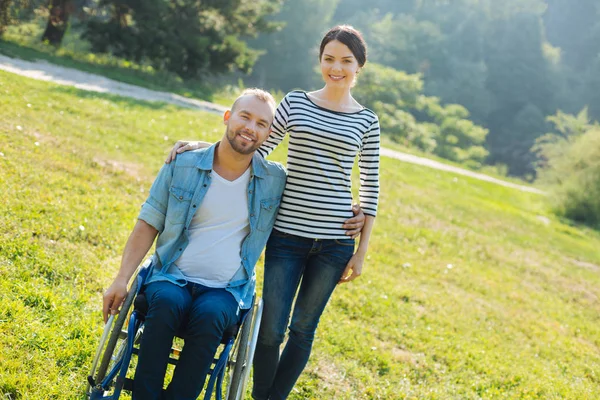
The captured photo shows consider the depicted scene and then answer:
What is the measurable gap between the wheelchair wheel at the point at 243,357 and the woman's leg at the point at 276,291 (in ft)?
0.41

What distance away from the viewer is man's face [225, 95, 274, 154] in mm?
2695

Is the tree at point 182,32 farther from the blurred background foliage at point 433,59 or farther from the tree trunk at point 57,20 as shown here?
the tree trunk at point 57,20

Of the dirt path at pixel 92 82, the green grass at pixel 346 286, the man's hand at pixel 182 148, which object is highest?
the man's hand at pixel 182 148

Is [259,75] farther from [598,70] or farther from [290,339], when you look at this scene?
[290,339]

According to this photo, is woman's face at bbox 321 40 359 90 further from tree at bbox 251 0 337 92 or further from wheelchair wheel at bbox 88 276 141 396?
tree at bbox 251 0 337 92

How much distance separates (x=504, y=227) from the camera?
11.8 metres

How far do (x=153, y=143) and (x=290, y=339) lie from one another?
22.7ft

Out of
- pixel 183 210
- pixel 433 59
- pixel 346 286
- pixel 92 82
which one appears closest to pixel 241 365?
pixel 183 210

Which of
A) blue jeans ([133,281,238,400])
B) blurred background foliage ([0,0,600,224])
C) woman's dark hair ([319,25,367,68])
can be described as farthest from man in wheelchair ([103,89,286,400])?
blurred background foliage ([0,0,600,224])

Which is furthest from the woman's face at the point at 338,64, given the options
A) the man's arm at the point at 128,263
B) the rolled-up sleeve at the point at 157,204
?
the man's arm at the point at 128,263

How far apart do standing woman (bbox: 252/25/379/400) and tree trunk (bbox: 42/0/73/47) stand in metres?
16.7

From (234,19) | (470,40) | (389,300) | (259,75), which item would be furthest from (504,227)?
(470,40)

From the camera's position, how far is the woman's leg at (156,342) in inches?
92.2

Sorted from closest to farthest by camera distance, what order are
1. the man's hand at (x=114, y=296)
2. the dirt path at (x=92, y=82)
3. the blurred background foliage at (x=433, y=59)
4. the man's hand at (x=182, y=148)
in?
the man's hand at (x=114, y=296)
the man's hand at (x=182, y=148)
the dirt path at (x=92, y=82)
the blurred background foliage at (x=433, y=59)
